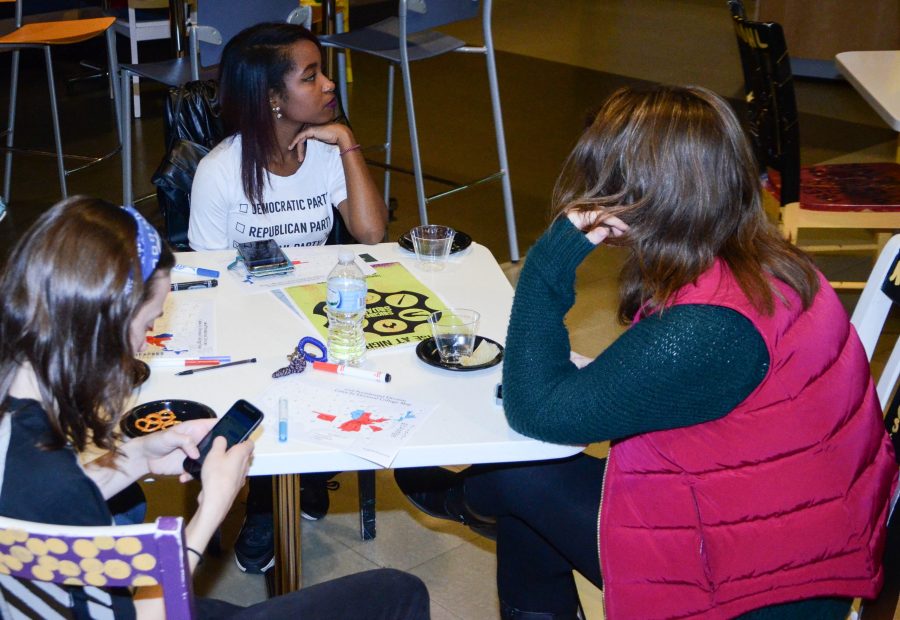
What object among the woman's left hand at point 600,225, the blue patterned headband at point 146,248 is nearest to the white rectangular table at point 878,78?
the woman's left hand at point 600,225

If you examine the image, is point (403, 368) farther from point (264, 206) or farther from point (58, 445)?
point (264, 206)

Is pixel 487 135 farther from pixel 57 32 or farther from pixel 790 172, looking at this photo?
pixel 790 172

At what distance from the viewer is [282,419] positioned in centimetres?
158

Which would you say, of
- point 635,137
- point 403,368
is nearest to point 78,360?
point 403,368

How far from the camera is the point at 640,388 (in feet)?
4.68

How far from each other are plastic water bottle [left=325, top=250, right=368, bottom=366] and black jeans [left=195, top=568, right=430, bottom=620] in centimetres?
41

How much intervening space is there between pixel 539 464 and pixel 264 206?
1.02m

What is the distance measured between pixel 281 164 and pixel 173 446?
115 centimetres

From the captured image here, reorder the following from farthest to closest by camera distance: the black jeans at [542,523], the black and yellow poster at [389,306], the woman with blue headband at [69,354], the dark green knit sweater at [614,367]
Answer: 1. the black and yellow poster at [389,306]
2. the black jeans at [542,523]
3. the dark green knit sweater at [614,367]
4. the woman with blue headband at [69,354]

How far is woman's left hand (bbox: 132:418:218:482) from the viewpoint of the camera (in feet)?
4.92

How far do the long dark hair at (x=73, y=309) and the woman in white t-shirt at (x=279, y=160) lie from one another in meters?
1.19

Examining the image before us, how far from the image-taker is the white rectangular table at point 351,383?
5.05ft

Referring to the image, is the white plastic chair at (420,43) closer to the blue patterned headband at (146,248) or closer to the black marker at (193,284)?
the black marker at (193,284)

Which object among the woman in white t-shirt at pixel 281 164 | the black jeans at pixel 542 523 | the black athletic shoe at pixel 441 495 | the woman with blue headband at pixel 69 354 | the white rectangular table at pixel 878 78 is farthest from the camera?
the white rectangular table at pixel 878 78
